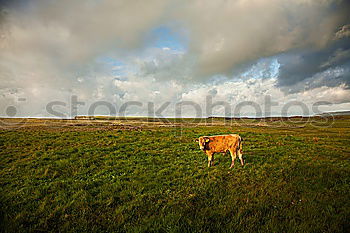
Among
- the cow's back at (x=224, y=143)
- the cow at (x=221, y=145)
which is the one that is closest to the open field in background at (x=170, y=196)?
the cow at (x=221, y=145)

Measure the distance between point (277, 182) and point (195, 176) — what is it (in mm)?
4166

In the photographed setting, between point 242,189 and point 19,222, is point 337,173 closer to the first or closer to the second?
point 242,189

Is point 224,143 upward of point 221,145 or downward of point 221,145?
upward

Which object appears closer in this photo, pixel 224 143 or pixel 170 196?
pixel 170 196

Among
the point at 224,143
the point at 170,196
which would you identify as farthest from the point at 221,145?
the point at 170,196

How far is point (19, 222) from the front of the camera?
5.59 m

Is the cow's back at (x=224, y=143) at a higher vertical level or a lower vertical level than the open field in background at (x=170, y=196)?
higher

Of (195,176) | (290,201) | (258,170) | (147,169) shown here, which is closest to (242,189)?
(290,201)

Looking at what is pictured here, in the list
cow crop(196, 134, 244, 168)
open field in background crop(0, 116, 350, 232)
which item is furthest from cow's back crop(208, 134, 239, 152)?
open field in background crop(0, 116, 350, 232)

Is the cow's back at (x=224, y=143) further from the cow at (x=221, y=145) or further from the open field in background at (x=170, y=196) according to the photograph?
the open field in background at (x=170, y=196)

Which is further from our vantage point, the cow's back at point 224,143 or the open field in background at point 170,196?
the cow's back at point 224,143

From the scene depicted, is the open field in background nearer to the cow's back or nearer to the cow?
the cow

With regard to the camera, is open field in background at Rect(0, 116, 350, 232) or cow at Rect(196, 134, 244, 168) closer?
open field in background at Rect(0, 116, 350, 232)

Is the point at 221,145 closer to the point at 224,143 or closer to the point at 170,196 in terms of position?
the point at 224,143
